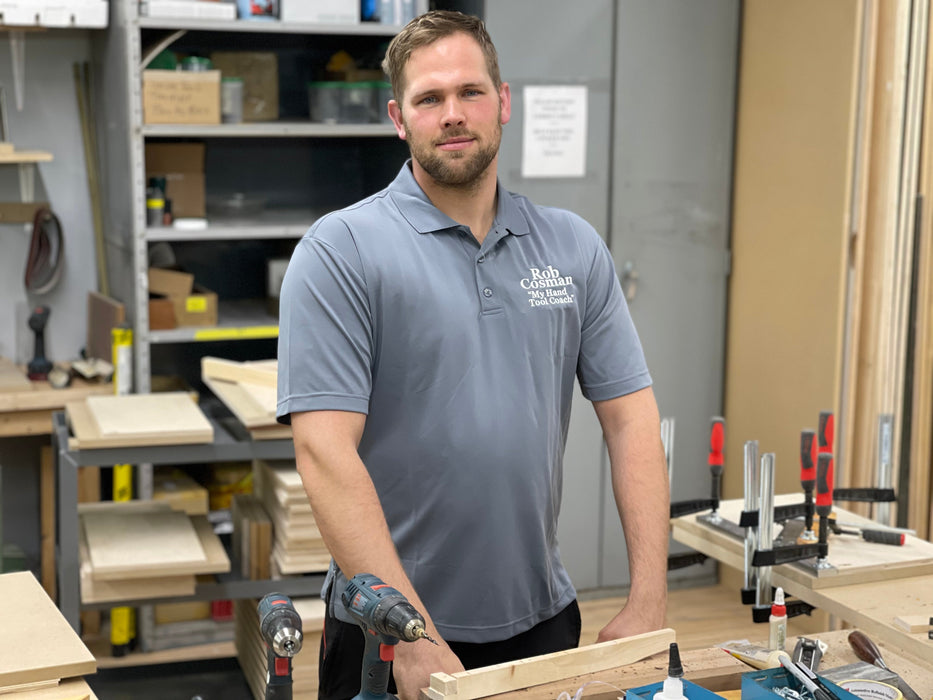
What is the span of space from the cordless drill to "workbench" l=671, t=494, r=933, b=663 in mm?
798

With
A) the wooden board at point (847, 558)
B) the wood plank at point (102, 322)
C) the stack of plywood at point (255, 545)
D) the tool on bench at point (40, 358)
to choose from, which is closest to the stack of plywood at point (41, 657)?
the wooden board at point (847, 558)

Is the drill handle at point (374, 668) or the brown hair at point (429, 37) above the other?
the brown hair at point (429, 37)

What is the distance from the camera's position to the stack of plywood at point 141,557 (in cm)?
290

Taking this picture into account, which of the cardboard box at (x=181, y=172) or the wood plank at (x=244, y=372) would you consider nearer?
the wood plank at (x=244, y=372)

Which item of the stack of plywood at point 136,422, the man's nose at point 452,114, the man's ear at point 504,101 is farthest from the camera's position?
the stack of plywood at point 136,422

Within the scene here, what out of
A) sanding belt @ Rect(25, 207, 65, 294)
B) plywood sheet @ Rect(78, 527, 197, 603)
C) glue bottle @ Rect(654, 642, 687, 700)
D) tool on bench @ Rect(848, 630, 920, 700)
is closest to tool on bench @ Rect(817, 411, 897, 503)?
tool on bench @ Rect(848, 630, 920, 700)

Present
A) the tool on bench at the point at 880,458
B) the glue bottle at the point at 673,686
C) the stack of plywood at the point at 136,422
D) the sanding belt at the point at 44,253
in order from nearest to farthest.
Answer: the glue bottle at the point at 673,686 → the tool on bench at the point at 880,458 → the stack of plywood at the point at 136,422 → the sanding belt at the point at 44,253

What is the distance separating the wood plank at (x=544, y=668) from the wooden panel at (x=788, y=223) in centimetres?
215

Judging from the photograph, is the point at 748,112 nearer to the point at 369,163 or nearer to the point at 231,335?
the point at 369,163

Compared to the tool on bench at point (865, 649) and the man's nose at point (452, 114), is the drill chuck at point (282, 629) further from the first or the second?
the tool on bench at point (865, 649)

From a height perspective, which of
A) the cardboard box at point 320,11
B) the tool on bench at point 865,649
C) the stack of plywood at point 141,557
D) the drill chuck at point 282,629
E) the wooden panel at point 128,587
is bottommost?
the wooden panel at point 128,587

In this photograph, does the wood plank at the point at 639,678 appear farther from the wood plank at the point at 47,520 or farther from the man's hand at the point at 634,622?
the wood plank at the point at 47,520

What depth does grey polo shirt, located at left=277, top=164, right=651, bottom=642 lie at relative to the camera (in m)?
1.66

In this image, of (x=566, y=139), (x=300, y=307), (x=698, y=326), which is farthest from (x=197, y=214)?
(x=300, y=307)
